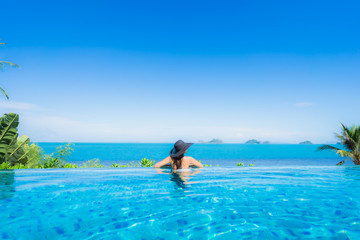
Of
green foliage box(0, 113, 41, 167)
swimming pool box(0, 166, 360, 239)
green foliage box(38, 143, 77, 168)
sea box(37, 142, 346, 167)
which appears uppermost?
green foliage box(0, 113, 41, 167)

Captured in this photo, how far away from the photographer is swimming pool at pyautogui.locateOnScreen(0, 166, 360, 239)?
3.58 meters

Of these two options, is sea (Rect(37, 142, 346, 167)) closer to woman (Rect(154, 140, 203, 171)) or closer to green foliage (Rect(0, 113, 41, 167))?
green foliage (Rect(0, 113, 41, 167))

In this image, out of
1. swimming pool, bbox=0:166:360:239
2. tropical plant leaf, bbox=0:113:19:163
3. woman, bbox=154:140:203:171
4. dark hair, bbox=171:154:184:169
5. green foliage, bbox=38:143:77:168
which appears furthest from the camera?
green foliage, bbox=38:143:77:168

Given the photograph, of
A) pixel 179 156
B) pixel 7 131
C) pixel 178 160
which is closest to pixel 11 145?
pixel 7 131

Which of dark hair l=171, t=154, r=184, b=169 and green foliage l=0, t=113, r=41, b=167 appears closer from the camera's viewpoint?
dark hair l=171, t=154, r=184, b=169

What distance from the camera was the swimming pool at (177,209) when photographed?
3.58 metres

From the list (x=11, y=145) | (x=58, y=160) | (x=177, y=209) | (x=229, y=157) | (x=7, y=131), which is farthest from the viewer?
(x=229, y=157)

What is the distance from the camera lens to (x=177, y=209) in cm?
466

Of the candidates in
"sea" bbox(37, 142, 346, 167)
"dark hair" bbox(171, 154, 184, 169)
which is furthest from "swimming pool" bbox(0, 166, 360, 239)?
"sea" bbox(37, 142, 346, 167)

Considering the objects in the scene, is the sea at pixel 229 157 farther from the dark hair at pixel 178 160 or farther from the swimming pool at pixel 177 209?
the swimming pool at pixel 177 209

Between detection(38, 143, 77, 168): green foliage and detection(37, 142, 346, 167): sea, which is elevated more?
detection(38, 143, 77, 168): green foliage

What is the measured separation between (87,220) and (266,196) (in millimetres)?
4193

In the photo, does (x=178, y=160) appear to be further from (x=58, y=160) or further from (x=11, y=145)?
(x=11, y=145)

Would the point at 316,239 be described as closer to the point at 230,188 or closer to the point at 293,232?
the point at 293,232
